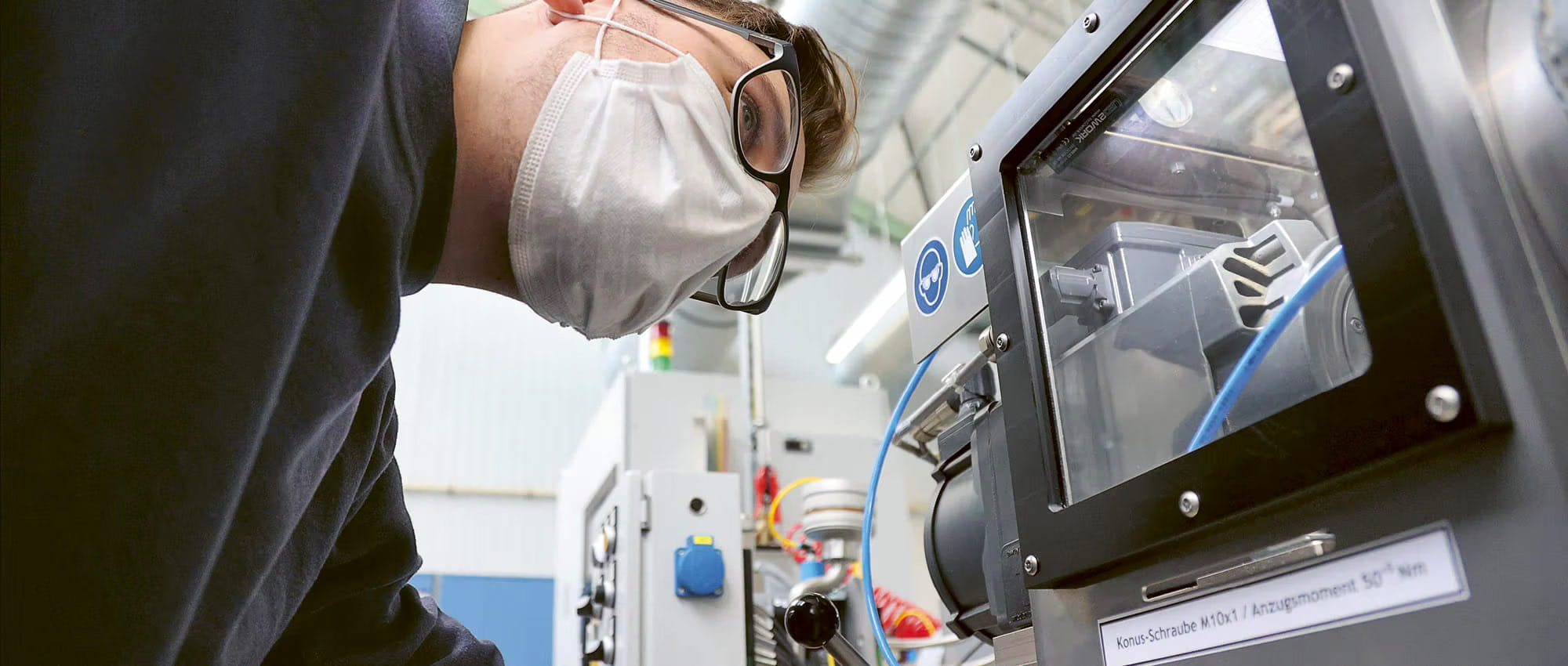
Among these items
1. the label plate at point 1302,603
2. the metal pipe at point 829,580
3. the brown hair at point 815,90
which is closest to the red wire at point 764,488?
the metal pipe at point 829,580

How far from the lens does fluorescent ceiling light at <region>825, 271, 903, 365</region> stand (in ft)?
10.9

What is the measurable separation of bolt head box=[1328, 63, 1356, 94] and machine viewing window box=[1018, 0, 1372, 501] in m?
0.06

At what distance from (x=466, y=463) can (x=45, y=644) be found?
4.42 metres

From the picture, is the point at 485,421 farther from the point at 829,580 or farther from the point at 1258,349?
the point at 1258,349

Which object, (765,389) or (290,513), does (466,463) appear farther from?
(290,513)

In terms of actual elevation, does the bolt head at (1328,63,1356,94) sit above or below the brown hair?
below

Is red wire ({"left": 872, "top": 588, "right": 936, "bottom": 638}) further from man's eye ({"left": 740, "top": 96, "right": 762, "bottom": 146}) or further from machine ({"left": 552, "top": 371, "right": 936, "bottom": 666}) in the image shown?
man's eye ({"left": 740, "top": 96, "right": 762, "bottom": 146})

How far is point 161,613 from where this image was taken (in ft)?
1.50

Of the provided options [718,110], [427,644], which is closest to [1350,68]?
[718,110]

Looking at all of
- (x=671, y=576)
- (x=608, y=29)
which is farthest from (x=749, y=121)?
(x=671, y=576)

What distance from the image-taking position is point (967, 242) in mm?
937

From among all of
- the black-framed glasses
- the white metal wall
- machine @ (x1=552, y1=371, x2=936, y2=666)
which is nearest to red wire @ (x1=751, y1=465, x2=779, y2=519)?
machine @ (x1=552, y1=371, x2=936, y2=666)

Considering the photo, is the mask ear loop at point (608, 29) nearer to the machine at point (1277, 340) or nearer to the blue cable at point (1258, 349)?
the machine at point (1277, 340)

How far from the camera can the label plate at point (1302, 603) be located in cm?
43
